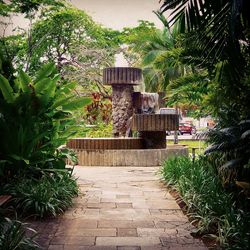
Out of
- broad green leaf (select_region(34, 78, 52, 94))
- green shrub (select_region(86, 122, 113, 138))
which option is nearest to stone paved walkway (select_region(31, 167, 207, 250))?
broad green leaf (select_region(34, 78, 52, 94))

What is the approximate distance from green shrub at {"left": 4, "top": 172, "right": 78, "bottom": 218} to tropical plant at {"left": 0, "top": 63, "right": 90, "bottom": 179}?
0.28 m

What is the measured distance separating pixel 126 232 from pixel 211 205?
3.29 feet

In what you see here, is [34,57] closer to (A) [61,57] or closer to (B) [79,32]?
(A) [61,57]

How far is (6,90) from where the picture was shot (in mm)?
5469

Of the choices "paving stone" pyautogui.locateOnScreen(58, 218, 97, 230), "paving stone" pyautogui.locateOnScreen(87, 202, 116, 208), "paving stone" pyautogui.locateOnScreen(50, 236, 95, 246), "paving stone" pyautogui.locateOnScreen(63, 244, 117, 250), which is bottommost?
"paving stone" pyautogui.locateOnScreen(63, 244, 117, 250)

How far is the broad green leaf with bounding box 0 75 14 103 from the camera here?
214 inches

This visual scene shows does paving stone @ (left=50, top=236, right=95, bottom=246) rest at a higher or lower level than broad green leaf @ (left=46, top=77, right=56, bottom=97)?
lower

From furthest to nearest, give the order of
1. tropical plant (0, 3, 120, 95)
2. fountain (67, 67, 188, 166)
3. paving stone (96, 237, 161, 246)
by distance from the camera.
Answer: tropical plant (0, 3, 120, 95), fountain (67, 67, 188, 166), paving stone (96, 237, 161, 246)

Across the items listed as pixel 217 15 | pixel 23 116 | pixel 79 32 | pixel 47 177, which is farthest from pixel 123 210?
pixel 79 32

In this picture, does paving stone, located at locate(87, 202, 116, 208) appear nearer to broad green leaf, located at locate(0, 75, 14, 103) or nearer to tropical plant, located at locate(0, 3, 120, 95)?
Result: broad green leaf, located at locate(0, 75, 14, 103)

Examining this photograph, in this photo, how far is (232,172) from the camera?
5.03 metres

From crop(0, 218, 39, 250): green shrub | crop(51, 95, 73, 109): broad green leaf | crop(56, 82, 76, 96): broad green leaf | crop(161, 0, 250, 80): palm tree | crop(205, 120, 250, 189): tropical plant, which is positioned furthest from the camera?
crop(56, 82, 76, 96): broad green leaf

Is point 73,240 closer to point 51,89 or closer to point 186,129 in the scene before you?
point 51,89

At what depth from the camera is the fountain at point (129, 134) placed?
10.7 meters
